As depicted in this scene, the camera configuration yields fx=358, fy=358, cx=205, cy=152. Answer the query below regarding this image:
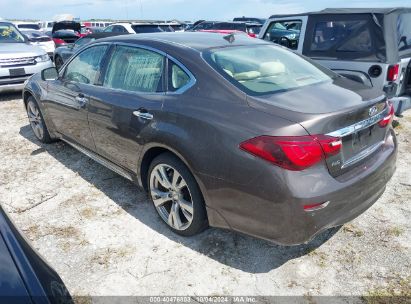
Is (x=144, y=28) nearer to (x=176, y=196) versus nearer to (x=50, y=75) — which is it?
(x=50, y=75)

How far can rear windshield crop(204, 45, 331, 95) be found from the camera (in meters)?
Result: 2.70

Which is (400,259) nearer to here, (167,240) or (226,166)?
(226,166)

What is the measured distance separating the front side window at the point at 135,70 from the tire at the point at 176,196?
660mm

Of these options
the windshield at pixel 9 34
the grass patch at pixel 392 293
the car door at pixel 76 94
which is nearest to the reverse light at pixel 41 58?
the windshield at pixel 9 34

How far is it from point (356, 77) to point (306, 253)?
9.88 feet

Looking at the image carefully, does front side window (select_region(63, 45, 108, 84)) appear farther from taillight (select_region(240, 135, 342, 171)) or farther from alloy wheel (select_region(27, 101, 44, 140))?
taillight (select_region(240, 135, 342, 171))

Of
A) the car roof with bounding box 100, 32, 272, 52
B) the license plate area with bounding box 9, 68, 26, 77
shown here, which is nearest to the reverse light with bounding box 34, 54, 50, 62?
the license plate area with bounding box 9, 68, 26, 77

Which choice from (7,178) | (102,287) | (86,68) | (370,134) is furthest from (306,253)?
(7,178)

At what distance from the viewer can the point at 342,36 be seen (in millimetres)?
5230

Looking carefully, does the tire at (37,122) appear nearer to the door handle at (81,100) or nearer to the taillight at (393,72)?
the door handle at (81,100)

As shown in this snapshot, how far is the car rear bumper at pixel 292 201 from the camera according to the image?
7.27ft

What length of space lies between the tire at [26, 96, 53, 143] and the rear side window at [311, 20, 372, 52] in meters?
4.16

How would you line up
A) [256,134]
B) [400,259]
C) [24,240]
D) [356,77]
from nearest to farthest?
[24,240] → [256,134] → [400,259] → [356,77]

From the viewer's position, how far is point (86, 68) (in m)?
3.98
